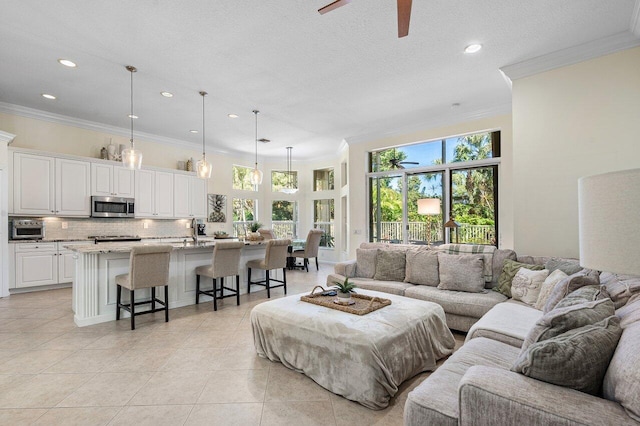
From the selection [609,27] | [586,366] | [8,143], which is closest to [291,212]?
[8,143]

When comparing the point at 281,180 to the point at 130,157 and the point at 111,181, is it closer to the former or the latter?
the point at 111,181

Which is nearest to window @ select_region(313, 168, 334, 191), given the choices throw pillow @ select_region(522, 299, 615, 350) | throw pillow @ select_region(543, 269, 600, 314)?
throw pillow @ select_region(543, 269, 600, 314)

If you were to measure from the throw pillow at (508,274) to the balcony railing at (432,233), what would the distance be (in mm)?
1947

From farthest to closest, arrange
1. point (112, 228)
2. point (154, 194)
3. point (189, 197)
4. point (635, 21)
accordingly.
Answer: point (189, 197), point (154, 194), point (112, 228), point (635, 21)

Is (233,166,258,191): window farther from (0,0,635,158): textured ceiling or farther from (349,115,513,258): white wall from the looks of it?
(349,115,513,258): white wall

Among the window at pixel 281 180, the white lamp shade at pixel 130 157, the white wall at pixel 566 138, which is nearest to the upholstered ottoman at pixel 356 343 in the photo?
the white wall at pixel 566 138

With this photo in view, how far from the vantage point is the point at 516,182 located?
12.6 feet

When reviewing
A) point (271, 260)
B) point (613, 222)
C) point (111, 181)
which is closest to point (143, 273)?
point (271, 260)

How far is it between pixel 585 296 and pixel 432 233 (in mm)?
4208

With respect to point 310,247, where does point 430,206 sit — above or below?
above

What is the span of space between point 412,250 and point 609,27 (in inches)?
119

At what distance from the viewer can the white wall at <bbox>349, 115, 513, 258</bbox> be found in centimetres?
498

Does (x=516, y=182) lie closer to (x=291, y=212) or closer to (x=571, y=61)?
(x=571, y=61)

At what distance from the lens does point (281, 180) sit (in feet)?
31.0
